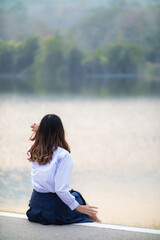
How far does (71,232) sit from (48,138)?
479mm

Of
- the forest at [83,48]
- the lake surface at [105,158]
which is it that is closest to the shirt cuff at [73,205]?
the lake surface at [105,158]

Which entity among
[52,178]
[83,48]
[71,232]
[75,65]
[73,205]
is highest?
[83,48]

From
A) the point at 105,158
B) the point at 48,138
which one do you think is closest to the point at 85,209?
the point at 48,138

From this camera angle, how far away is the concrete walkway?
1.71 metres

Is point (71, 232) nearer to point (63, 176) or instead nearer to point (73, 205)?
point (73, 205)

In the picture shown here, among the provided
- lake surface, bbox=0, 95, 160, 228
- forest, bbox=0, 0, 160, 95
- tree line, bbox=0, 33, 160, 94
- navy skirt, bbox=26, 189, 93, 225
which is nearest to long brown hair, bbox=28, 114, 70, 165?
navy skirt, bbox=26, 189, 93, 225

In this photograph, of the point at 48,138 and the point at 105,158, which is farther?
the point at 105,158

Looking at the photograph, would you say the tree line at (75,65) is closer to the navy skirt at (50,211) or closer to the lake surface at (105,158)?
the lake surface at (105,158)

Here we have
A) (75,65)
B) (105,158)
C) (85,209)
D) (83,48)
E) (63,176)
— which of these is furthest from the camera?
(83,48)

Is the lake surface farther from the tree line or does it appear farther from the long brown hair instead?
the tree line

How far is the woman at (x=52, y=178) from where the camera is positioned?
1.71m

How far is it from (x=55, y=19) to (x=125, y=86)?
41.6 feet

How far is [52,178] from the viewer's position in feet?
5.68

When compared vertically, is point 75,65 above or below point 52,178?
above
